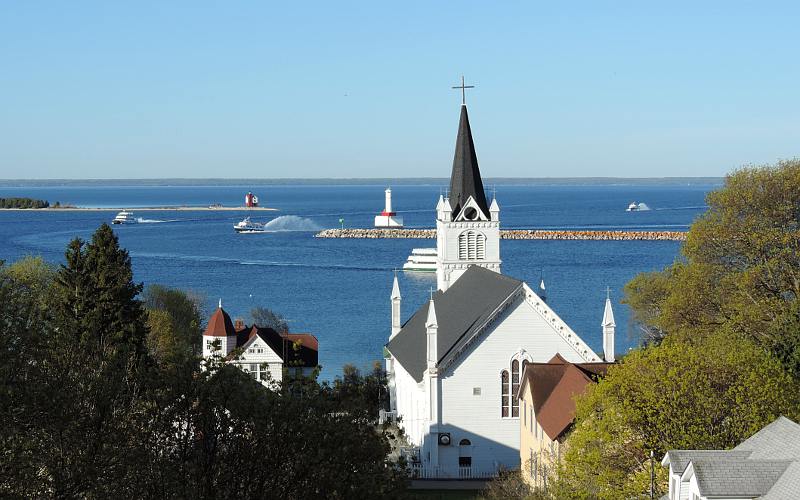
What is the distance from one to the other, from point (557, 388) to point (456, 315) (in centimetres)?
1046

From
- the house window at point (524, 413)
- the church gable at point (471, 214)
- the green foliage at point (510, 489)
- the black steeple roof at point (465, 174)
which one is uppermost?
the black steeple roof at point (465, 174)

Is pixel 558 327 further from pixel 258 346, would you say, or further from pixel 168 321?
pixel 168 321

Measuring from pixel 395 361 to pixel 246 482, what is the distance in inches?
1224

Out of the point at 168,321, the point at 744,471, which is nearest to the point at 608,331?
the point at 744,471

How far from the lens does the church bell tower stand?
52438 mm

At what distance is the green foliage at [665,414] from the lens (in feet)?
87.0

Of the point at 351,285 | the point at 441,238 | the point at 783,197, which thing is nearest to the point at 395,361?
the point at 441,238

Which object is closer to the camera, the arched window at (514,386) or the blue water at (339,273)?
the arched window at (514,386)

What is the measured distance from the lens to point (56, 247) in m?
155

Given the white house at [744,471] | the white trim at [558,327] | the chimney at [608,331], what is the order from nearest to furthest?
the white house at [744,471], the white trim at [558,327], the chimney at [608,331]

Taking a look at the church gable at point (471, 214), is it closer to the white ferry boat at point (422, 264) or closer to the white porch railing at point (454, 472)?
the white porch railing at point (454, 472)

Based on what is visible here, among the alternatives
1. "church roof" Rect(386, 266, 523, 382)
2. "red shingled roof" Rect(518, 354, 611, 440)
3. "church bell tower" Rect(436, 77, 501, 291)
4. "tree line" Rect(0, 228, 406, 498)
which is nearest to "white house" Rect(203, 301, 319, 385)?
"church roof" Rect(386, 266, 523, 382)

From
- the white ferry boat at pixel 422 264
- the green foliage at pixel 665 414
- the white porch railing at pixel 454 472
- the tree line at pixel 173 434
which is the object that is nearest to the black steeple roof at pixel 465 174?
the white porch railing at pixel 454 472

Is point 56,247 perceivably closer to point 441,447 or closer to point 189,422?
point 441,447
